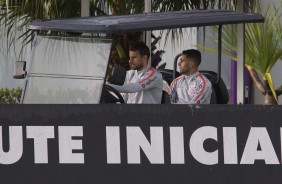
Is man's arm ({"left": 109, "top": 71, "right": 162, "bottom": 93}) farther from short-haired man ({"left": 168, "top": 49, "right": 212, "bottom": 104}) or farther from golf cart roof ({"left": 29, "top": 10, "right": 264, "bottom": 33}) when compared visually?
golf cart roof ({"left": 29, "top": 10, "right": 264, "bottom": 33})

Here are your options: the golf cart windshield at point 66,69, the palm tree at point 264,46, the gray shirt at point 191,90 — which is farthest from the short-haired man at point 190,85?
the palm tree at point 264,46

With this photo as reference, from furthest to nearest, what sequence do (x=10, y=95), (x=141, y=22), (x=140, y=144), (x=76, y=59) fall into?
(x=10, y=95)
(x=76, y=59)
(x=141, y=22)
(x=140, y=144)

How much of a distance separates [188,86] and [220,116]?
1.74 m

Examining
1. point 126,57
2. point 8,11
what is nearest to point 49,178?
point 126,57

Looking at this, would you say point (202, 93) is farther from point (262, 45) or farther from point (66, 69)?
point (262, 45)

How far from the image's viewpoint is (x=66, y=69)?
28.0ft

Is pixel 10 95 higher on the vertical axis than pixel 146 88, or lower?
lower

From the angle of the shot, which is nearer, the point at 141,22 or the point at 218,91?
the point at 141,22

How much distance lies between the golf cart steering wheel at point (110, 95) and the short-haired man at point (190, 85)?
54cm

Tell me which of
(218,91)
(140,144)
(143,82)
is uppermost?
(143,82)

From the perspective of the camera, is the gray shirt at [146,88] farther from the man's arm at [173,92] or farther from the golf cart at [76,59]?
the golf cart at [76,59]

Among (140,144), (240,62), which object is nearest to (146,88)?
(240,62)

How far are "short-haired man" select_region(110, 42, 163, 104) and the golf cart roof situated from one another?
1.47ft

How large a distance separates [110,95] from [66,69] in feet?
1.25
